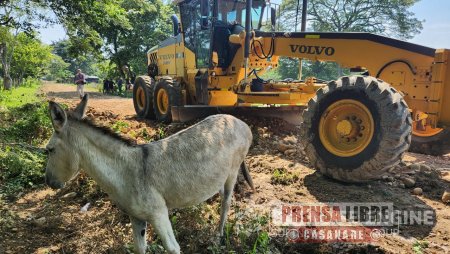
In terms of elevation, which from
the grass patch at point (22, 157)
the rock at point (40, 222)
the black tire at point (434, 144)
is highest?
the black tire at point (434, 144)

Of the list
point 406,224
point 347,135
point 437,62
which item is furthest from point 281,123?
point 406,224

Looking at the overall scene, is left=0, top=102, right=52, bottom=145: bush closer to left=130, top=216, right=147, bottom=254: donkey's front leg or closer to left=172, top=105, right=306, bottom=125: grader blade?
left=172, top=105, right=306, bottom=125: grader blade

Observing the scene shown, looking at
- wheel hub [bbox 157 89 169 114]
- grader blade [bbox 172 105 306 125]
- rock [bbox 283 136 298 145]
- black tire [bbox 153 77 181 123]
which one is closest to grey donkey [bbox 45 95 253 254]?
rock [bbox 283 136 298 145]

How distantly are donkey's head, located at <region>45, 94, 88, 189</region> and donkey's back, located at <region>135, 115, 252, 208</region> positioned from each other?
65cm

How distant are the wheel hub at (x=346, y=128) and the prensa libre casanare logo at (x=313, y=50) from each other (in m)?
1.42

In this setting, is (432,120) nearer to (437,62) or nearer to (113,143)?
(437,62)

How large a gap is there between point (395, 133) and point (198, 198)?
2860 millimetres

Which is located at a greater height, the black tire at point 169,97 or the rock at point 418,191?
the black tire at point 169,97

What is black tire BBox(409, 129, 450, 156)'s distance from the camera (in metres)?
6.36

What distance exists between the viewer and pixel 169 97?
32.0ft

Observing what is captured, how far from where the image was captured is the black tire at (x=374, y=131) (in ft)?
15.3

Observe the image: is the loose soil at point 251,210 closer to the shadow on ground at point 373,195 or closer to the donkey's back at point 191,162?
the shadow on ground at point 373,195

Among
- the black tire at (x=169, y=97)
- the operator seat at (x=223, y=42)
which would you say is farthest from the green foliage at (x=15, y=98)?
the operator seat at (x=223, y=42)

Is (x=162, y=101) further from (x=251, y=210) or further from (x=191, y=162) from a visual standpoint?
(x=191, y=162)
